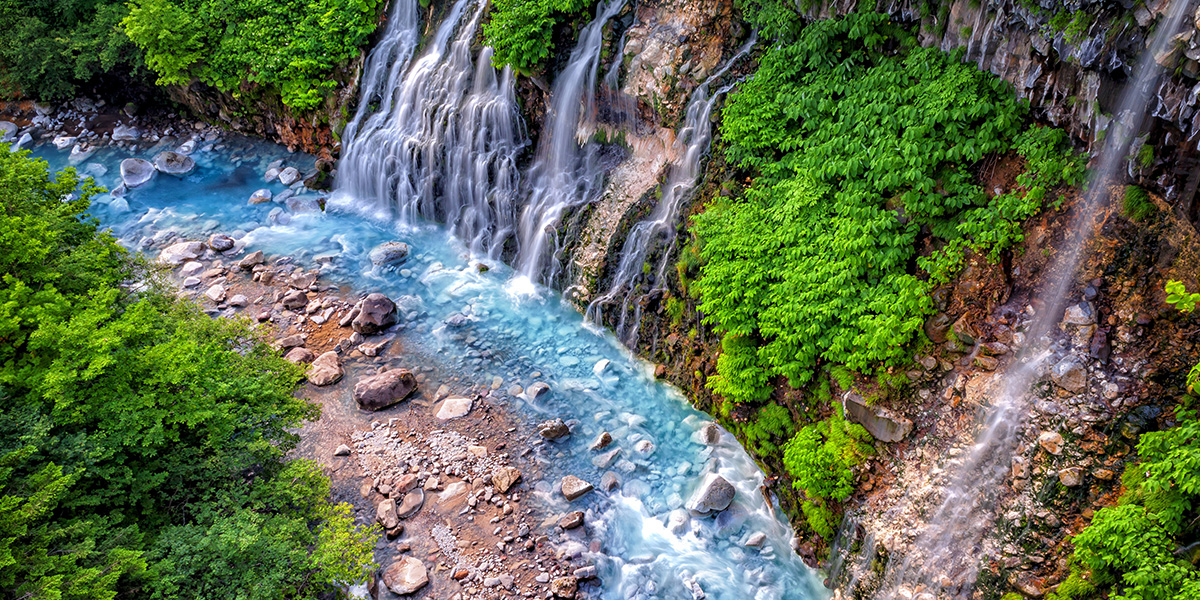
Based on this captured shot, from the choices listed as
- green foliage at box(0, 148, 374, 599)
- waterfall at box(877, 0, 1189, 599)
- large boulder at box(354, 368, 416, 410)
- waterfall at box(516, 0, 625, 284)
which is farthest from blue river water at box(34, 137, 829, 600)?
green foliage at box(0, 148, 374, 599)

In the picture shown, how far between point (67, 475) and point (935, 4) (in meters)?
11.6

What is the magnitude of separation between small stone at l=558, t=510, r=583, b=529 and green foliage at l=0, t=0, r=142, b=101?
19.1 meters

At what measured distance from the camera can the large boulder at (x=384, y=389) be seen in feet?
38.7

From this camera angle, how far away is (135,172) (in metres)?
19.4

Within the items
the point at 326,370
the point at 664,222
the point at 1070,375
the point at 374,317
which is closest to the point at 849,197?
the point at 1070,375

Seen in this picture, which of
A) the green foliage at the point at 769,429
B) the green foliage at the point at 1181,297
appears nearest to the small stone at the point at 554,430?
the green foliage at the point at 769,429

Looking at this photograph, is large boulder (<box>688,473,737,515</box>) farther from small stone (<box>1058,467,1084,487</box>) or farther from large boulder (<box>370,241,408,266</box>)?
large boulder (<box>370,241,408,266</box>)

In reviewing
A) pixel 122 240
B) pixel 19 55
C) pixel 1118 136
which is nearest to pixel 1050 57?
pixel 1118 136

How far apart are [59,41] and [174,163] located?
5.30 m

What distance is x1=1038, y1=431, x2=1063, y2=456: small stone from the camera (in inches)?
292

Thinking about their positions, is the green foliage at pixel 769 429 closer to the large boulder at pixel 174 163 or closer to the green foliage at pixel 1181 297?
the green foliage at pixel 1181 297

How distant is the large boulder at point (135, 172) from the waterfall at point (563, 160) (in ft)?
39.9

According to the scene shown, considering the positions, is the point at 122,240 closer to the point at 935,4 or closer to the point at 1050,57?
the point at 935,4

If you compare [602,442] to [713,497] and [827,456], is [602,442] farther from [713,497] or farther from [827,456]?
[827,456]
